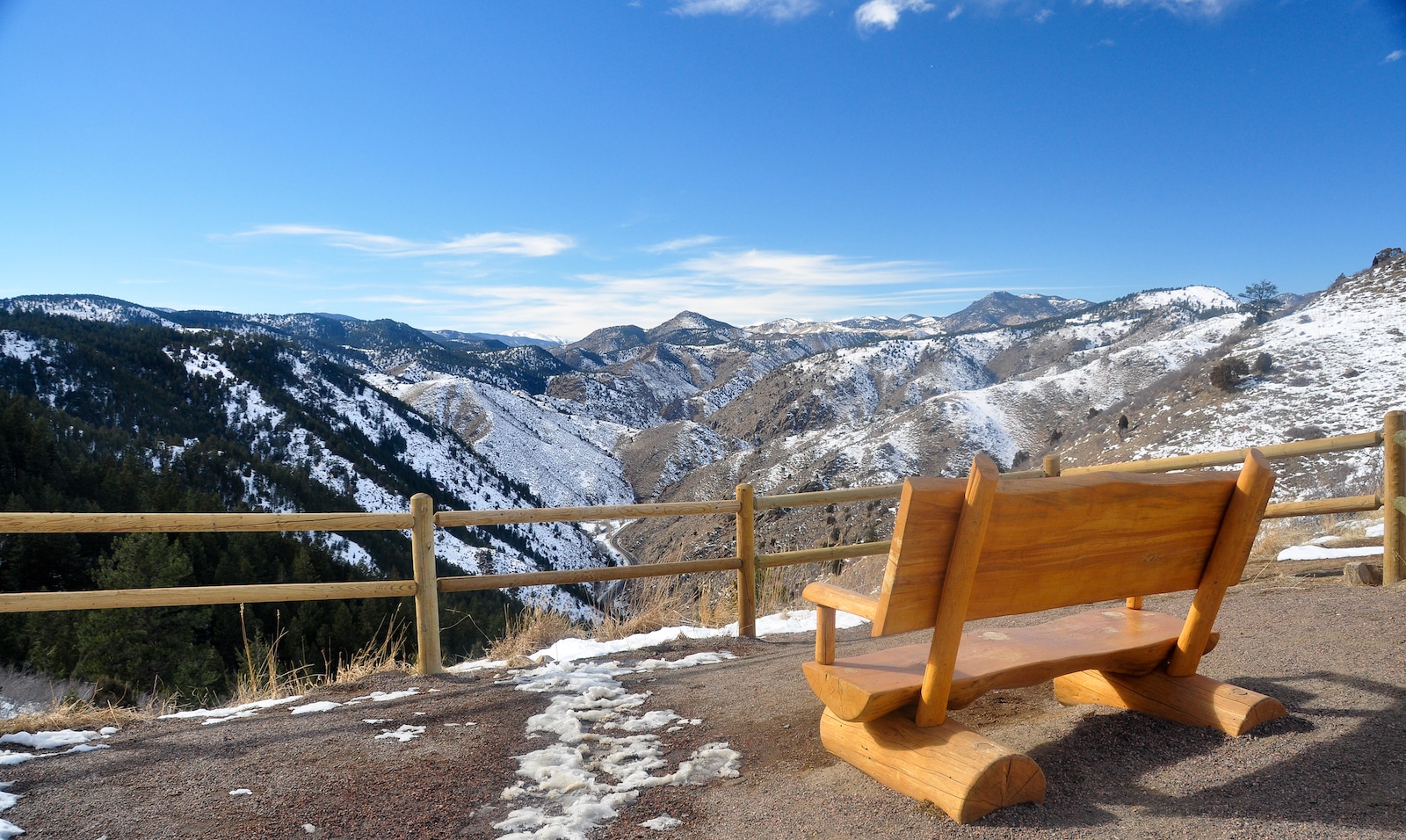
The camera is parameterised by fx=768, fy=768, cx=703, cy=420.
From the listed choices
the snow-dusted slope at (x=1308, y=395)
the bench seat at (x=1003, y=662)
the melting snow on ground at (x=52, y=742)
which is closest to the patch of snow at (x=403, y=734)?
the melting snow on ground at (x=52, y=742)

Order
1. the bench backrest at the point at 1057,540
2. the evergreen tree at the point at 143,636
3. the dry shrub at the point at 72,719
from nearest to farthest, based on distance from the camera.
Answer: the bench backrest at the point at 1057,540 < the dry shrub at the point at 72,719 < the evergreen tree at the point at 143,636

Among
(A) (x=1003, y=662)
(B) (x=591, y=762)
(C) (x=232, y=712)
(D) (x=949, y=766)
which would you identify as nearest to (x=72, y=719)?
(C) (x=232, y=712)

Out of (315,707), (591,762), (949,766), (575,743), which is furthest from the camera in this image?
(315,707)

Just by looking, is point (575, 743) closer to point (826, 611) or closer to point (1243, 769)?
point (826, 611)

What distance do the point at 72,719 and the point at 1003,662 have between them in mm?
5086

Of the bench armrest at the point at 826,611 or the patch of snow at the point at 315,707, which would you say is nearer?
the bench armrest at the point at 826,611

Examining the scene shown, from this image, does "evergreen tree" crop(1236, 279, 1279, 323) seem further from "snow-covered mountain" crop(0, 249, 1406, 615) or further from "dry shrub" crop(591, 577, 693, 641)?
"dry shrub" crop(591, 577, 693, 641)

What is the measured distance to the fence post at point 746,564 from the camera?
6.10m

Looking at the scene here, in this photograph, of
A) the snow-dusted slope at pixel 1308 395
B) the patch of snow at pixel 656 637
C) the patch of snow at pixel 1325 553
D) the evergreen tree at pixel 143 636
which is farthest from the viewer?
the snow-dusted slope at pixel 1308 395

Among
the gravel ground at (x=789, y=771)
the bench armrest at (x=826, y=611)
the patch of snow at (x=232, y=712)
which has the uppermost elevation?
the bench armrest at (x=826, y=611)

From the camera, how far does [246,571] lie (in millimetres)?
36188

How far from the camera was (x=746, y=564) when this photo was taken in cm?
621

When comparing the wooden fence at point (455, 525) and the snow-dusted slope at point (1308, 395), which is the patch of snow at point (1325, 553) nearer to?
the wooden fence at point (455, 525)

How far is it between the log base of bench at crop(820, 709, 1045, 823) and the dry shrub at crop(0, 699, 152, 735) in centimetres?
428
